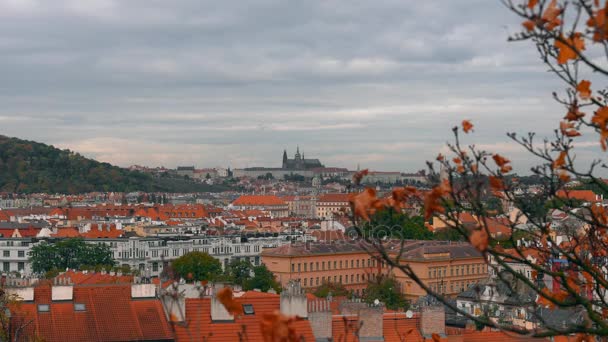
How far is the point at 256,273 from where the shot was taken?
9938 cm

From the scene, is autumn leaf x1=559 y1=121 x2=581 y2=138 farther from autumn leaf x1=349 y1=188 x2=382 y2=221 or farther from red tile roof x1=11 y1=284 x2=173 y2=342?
red tile roof x1=11 y1=284 x2=173 y2=342

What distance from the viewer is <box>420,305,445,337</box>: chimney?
3634 centimetres

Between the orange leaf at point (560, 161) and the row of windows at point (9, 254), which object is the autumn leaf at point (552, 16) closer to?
the orange leaf at point (560, 161)

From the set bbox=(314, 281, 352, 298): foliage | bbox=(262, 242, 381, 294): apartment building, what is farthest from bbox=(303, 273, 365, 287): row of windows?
bbox=(314, 281, 352, 298): foliage

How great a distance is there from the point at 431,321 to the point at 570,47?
1112 inches

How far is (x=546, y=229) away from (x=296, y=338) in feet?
16.2

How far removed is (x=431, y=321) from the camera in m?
36.5

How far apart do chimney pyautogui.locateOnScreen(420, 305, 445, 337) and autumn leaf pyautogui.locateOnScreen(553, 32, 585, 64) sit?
2761 centimetres

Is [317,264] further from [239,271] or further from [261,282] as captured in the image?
[261,282]

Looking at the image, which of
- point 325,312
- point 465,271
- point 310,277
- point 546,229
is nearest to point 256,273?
point 310,277

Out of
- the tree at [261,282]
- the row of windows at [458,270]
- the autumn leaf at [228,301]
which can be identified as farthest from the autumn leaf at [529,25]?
the row of windows at [458,270]

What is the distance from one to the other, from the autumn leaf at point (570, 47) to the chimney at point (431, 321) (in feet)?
90.6

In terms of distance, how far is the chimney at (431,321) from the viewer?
3634 cm

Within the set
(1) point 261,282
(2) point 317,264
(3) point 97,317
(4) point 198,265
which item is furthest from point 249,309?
(2) point 317,264
